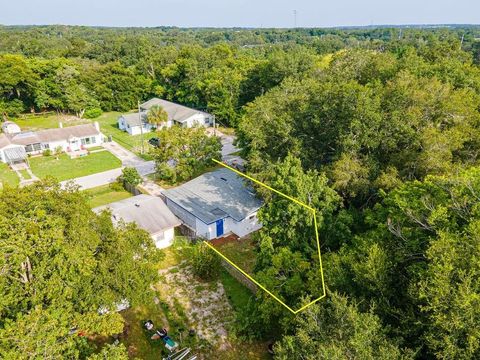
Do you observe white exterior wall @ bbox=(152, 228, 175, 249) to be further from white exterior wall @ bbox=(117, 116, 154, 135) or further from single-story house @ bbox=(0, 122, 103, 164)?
white exterior wall @ bbox=(117, 116, 154, 135)

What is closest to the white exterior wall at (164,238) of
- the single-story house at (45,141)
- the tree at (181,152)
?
the tree at (181,152)

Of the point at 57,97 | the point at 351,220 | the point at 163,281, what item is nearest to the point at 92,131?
the point at 57,97

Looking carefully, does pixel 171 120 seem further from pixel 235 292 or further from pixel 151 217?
pixel 235 292

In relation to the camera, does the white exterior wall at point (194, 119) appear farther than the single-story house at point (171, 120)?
Yes

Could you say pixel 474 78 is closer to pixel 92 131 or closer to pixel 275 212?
pixel 275 212

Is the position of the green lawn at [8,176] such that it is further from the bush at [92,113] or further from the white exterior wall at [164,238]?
the bush at [92,113]

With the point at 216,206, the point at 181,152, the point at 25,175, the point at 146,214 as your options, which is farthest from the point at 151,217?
the point at 25,175
